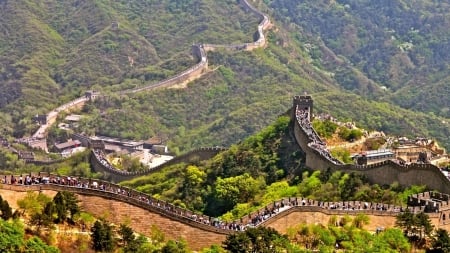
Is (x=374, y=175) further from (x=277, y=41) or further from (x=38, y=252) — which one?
(x=277, y=41)

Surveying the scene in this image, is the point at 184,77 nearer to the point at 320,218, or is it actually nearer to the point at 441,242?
the point at 320,218

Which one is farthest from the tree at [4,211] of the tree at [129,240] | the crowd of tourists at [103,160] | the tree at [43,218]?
the crowd of tourists at [103,160]

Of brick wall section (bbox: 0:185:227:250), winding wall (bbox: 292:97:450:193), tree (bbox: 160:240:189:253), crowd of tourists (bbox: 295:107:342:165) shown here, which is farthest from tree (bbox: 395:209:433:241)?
crowd of tourists (bbox: 295:107:342:165)

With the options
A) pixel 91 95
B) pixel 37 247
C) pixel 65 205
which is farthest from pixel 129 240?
pixel 91 95

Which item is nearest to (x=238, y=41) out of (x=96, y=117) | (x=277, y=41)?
(x=277, y=41)

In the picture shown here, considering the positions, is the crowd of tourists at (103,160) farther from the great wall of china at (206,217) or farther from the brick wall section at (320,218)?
the brick wall section at (320,218)
